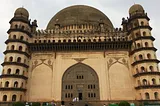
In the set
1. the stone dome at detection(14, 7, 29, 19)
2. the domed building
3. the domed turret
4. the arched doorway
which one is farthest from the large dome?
the arched doorway

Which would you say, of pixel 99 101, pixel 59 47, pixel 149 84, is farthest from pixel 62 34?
pixel 149 84

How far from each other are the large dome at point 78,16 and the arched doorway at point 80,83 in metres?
10.3

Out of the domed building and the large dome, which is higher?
the large dome

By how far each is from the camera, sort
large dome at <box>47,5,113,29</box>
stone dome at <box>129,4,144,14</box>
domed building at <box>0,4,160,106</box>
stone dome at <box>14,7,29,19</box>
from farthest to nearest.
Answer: large dome at <box>47,5,113,29</box> < stone dome at <box>14,7,29,19</box> < stone dome at <box>129,4,144,14</box> < domed building at <box>0,4,160,106</box>

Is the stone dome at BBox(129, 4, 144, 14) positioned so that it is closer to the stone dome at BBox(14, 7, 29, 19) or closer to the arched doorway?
the arched doorway

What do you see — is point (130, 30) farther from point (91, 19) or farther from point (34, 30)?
point (34, 30)

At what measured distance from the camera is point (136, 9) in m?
31.2

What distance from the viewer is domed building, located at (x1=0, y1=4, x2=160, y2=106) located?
2664cm

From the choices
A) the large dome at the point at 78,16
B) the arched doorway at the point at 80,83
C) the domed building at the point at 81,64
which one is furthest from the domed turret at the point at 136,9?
the arched doorway at the point at 80,83

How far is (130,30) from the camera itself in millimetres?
30203

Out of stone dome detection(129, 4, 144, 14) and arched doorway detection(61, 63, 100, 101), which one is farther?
stone dome detection(129, 4, 144, 14)

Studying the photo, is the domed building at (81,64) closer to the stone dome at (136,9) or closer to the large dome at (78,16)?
the stone dome at (136,9)

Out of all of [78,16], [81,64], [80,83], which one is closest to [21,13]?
[78,16]

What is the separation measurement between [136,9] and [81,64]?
13.6m
